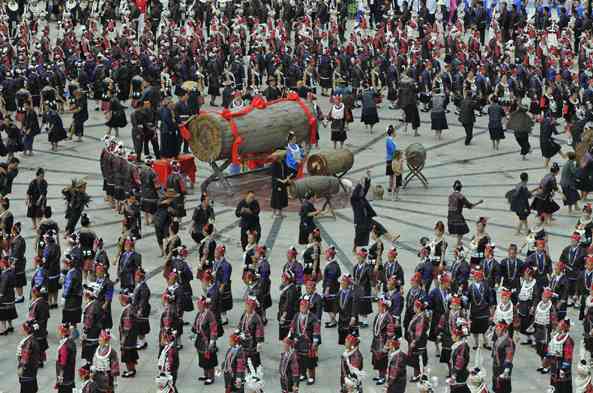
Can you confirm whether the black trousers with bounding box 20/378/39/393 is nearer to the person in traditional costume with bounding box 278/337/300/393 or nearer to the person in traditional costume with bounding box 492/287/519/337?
the person in traditional costume with bounding box 278/337/300/393

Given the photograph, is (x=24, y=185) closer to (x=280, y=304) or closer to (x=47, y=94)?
(x=47, y=94)

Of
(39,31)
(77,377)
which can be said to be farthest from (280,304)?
(39,31)

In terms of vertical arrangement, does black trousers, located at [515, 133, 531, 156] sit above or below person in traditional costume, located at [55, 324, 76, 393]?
above

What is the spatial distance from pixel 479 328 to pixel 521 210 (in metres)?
7.83

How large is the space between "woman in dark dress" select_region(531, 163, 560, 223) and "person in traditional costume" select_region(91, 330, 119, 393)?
48.7 feet

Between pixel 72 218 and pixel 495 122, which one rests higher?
pixel 495 122

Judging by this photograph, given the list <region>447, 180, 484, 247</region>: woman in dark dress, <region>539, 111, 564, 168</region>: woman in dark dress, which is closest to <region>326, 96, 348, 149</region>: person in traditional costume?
<region>539, 111, 564, 168</region>: woman in dark dress

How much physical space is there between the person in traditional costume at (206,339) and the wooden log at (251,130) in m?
11.7

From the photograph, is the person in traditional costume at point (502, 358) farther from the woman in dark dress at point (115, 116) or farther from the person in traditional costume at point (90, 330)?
the woman in dark dress at point (115, 116)

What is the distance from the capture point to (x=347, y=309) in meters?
28.9

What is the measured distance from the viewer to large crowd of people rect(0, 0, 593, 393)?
27.3 meters

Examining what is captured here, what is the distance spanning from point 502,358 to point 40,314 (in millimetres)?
9115

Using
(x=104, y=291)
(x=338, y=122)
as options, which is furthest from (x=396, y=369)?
(x=338, y=122)

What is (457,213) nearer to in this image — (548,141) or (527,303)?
(527,303)
